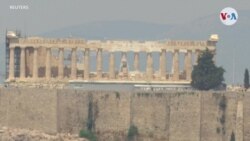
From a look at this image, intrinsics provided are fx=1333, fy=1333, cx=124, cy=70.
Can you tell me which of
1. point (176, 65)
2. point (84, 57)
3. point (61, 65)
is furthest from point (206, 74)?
point (61, 65)

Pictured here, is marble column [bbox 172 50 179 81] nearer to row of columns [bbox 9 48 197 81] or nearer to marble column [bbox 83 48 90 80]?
row of columns [bbox 9 48 197 81]

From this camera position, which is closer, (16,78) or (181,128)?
(181,128)

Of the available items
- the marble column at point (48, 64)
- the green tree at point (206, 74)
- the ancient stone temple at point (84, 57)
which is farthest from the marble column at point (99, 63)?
the green tree at point (206, 74)

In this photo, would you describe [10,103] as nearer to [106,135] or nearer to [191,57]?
[106,135]

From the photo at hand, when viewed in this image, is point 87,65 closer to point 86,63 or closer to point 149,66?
point 86,63

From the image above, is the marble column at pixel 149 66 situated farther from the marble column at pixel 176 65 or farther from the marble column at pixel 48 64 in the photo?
the marble column at pixel 48 64

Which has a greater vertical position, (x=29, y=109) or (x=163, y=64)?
(x=163, y=64)

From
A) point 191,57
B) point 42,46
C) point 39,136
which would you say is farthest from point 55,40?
point 39,136
